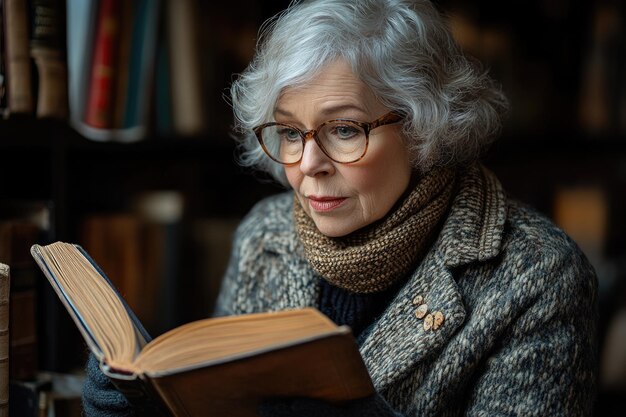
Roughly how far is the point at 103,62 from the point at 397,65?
713 millimetres

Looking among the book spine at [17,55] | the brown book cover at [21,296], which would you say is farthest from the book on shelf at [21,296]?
the book spine at [17,55]

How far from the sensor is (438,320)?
1.21 metres

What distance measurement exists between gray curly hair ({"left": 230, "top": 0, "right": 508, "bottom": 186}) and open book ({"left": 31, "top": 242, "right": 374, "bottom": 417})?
478 mm

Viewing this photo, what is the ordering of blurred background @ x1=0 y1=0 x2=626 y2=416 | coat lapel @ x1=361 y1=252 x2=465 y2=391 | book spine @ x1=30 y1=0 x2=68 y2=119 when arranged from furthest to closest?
blurred background @ x1=0 y1=0 x2=626 y2=416 < book spine @ x1=30 y1=0 x2=68 y2=119 < coat lapel @ x1=361 y1=252 x2=465 y2=391

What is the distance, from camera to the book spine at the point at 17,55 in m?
1.39

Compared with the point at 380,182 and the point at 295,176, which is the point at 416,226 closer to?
the point at 380,182

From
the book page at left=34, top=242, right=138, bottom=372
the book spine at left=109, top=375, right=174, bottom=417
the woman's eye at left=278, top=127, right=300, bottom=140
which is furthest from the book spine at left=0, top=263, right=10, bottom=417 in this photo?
the woman's eye at left=278, top=127, right=300, bottom=140

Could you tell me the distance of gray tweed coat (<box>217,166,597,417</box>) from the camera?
1157 mm

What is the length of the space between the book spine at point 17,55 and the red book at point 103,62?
265 millimetres

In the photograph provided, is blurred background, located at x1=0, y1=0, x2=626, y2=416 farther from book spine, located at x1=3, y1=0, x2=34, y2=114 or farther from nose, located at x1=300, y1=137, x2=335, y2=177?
nose, located at x1=300, y1=137, x2=335, y2=177

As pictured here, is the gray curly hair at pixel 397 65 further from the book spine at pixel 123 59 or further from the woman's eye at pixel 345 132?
the book spine at pixel 123 59

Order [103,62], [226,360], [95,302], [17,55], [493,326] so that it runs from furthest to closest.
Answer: [103,62]
[17,55]
[493,326]
[95,302]
[226,360]

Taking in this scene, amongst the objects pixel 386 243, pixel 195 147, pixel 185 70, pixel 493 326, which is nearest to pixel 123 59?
pixel 185 70

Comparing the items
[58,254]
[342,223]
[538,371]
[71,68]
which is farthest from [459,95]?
[71,68]
